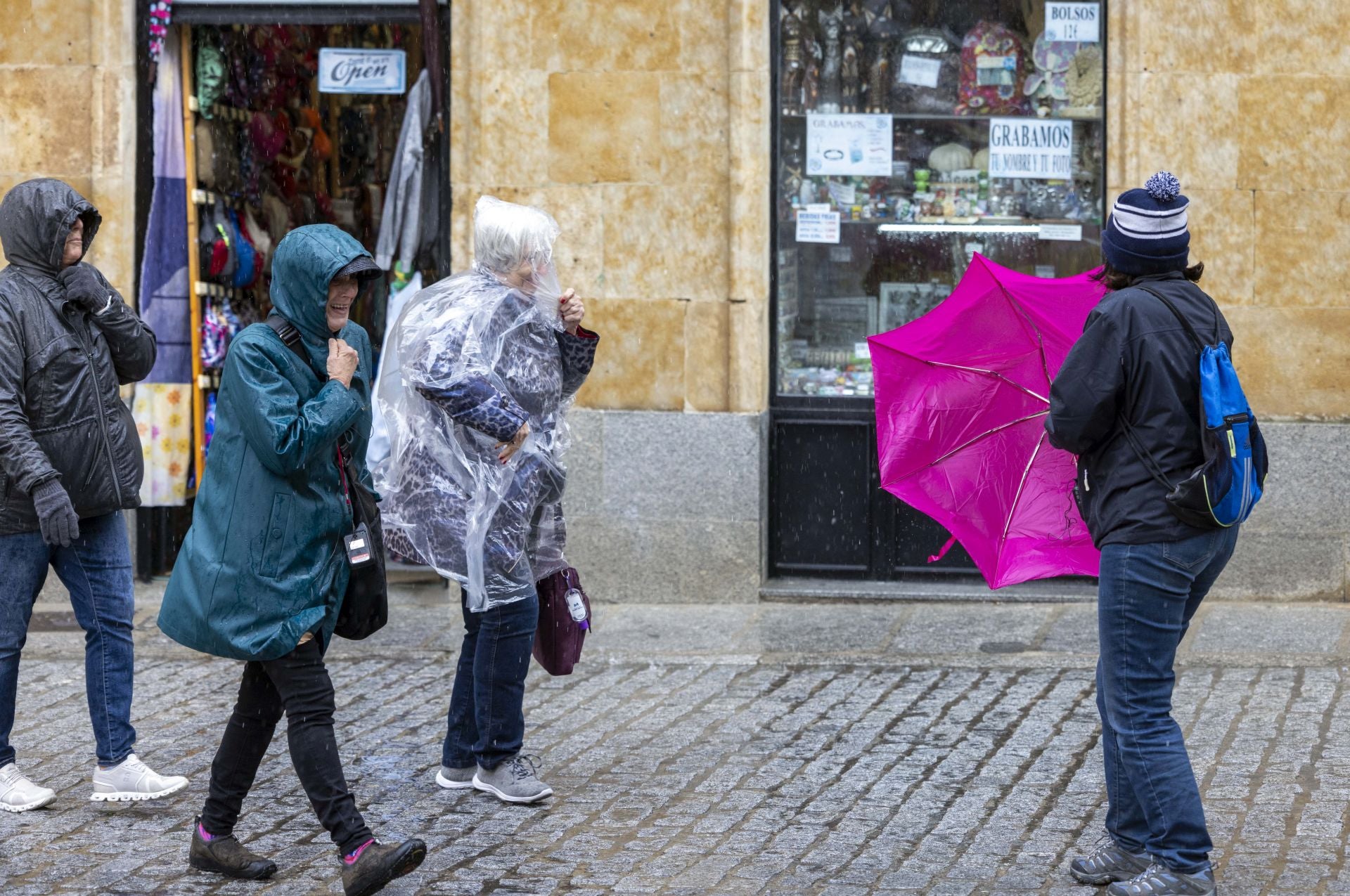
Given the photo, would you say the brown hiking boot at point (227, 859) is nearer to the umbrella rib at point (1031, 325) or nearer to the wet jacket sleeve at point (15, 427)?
the wet jacket sleeve at point (15, 427)

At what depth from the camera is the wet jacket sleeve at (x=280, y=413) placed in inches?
170

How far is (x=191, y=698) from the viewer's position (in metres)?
6.67

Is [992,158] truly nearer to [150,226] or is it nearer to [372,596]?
[150,226]

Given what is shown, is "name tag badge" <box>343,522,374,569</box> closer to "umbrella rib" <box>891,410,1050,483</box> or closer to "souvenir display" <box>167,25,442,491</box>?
"umbrella rib" <box>891,410,1050,483</box>

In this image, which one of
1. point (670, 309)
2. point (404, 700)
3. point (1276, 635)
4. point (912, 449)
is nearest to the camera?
point (912, 449)

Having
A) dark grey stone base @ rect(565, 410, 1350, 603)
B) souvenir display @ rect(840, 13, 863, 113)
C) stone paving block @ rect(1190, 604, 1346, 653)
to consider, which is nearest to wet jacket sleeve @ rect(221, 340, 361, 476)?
dark grey stone base @ rect(565, 410, 1350, 603)

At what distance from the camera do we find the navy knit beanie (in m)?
4.20

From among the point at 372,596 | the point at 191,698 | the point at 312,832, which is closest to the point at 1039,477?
the point at 372,596

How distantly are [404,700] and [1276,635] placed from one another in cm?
356

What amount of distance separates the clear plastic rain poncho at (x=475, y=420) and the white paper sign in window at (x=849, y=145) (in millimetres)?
3429

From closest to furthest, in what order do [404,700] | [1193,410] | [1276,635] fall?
[1193,410] < [404,700] < [1276,635]

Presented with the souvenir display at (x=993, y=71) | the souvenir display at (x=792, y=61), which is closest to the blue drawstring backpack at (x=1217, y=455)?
the souvenir display at (x=993, y=71)

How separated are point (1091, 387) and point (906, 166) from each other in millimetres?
4483

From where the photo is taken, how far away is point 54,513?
5.07 m
